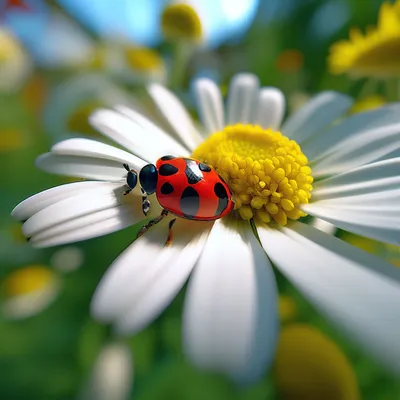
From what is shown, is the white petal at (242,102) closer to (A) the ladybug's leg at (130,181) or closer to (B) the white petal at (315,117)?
(B) the white petal at (315,117)

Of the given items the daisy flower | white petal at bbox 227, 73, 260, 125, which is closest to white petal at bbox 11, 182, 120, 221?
the daisy flower

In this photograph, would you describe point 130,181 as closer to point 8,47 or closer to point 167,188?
point 167,188

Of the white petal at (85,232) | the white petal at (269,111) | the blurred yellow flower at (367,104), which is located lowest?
the white petal at (85,232)

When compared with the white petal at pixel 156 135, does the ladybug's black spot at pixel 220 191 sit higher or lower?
lower

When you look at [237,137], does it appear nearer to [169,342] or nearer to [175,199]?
[175,199]

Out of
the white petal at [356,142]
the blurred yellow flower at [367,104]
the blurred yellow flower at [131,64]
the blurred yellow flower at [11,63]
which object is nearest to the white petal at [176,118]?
the white petal at [356,142]

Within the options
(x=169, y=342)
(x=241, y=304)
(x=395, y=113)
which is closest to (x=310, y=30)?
(x=395, y=113)
